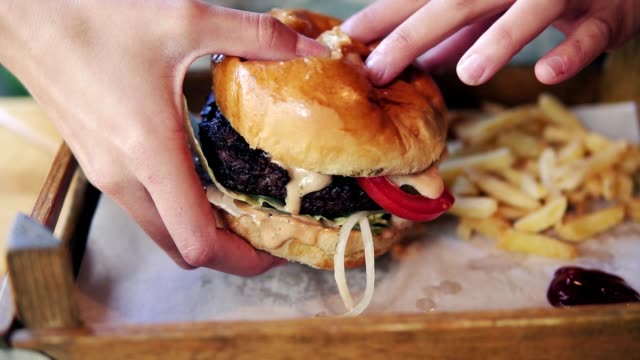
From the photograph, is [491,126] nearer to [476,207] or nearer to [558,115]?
[558,115]

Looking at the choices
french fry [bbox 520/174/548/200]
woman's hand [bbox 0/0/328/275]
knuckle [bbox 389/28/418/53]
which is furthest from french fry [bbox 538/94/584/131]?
woman's hand [bbox 0/0/328/275]

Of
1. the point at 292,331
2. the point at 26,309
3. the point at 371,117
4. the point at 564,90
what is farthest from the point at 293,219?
the point at 564,90

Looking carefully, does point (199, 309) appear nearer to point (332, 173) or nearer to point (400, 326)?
point (332, 173)

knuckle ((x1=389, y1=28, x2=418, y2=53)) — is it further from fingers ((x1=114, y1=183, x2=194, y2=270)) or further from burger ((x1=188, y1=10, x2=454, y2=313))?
fingers ((x1=114, y1=183, x2=194, y2=270))

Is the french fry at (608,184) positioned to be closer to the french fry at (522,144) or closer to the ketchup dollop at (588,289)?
the french fry at (522,144)

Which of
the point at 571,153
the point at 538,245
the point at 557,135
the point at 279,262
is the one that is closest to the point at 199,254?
the point at 279,262

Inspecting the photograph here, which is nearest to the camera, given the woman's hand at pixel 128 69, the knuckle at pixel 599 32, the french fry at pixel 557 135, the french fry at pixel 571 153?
the woman's hand at pixel 128 69

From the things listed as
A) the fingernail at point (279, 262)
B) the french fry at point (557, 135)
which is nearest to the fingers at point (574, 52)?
the french fry at point (557, 135)
